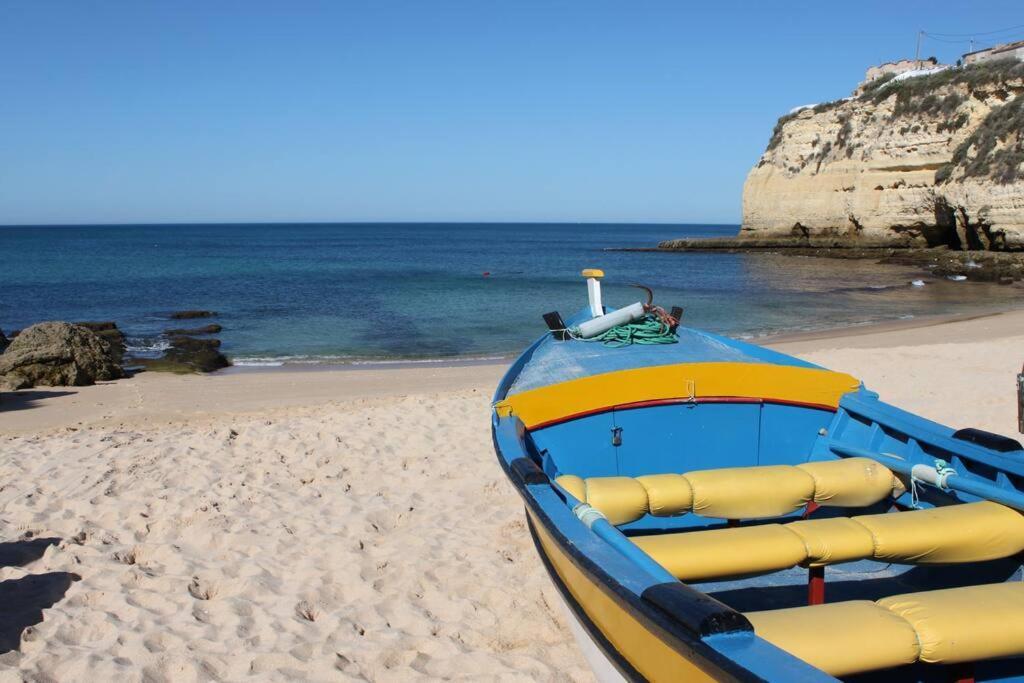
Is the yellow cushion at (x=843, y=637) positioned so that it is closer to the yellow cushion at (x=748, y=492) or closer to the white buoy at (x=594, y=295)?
the yellow cushion at (x=748, y=492)

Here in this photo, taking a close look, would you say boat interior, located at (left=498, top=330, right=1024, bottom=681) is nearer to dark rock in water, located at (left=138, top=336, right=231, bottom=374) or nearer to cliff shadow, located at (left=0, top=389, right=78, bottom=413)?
cliff shadow, located at (left=0, top=389, right=78, bottom=413)

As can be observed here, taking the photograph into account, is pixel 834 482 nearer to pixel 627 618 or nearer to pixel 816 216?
pixel 627 618

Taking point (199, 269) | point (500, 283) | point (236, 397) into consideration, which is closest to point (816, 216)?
point (500, 283)

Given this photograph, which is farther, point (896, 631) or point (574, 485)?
point (574, 485)

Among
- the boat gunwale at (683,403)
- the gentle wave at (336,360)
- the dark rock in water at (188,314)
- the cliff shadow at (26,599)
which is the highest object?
the boat gunwale at (683,403)

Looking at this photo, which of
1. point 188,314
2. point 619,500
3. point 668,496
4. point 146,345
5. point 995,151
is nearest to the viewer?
point 619,500

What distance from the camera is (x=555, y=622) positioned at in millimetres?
4551

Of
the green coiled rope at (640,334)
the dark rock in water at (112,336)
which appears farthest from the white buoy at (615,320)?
the dark rock in water at (112,336)

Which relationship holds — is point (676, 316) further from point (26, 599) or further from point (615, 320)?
point (26, 599)

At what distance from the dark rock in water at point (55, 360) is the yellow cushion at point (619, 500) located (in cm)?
1244

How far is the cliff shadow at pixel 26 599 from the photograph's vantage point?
424 cm

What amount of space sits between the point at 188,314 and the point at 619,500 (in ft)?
79.9

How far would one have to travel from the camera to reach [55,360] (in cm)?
1348

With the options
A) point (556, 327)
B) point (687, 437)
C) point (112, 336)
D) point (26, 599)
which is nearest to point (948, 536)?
point (687, 437)
